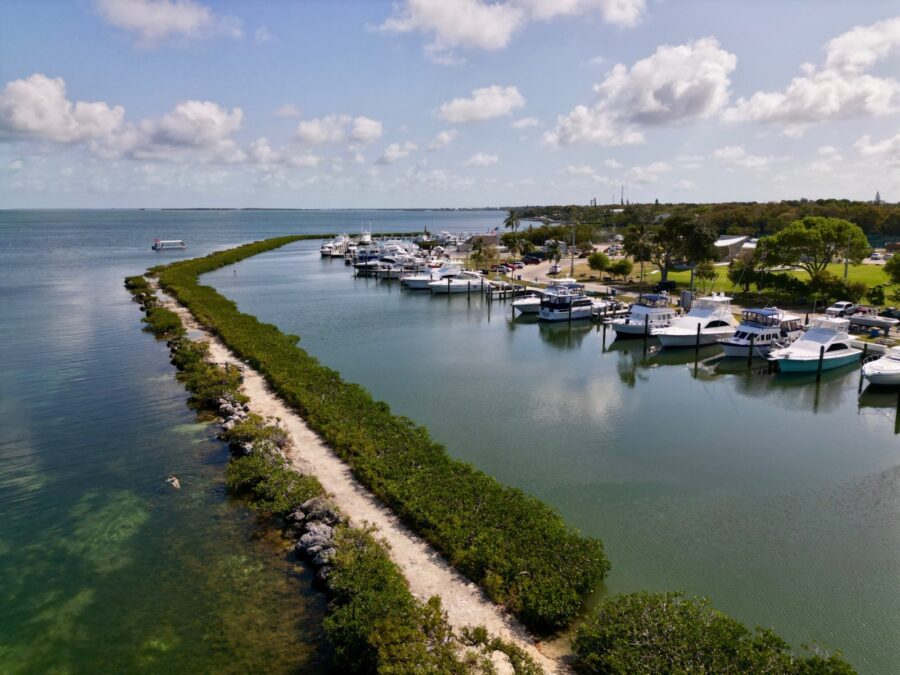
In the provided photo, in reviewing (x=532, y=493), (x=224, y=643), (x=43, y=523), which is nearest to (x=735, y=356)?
(x=532, y=493)

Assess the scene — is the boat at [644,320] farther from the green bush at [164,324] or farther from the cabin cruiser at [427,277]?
the green bush at [164,324]

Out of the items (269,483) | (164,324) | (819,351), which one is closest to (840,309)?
(819,351)

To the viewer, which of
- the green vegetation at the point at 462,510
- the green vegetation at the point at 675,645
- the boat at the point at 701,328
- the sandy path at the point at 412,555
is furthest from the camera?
the boat at the point at 701,328

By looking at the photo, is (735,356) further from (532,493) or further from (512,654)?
(512,654)

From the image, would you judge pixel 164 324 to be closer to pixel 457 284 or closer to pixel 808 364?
pixel 457 284

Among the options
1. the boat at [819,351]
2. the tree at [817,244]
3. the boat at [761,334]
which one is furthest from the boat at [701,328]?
the tree at [817,244]
